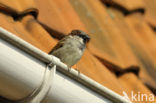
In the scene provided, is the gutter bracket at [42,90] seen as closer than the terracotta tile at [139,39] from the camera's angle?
Yes

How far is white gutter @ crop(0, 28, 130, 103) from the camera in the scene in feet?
6.74

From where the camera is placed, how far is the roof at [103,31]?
2.89 m

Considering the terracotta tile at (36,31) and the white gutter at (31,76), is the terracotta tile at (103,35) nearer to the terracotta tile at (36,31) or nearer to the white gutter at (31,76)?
the terracotta tile at (36,31)

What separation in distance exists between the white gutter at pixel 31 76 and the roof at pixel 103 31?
45 centimetres

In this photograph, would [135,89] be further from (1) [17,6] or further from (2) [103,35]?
(1) [17,6]

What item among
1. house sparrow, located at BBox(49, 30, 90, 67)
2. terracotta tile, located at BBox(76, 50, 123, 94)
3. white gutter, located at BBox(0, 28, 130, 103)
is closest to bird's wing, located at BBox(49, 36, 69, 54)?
house sparrow, located at BBox(49, 30, 90, 67)

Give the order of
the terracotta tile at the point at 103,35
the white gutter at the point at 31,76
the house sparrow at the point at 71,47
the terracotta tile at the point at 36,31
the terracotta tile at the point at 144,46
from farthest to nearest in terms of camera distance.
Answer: the terracotta tile at the point at 144,46, the terracotta tile at the point at 103,35, the house sparrow at the point at 71,47, the terracotta tile at the point at 36,31, the white gutter at the point at 31,76

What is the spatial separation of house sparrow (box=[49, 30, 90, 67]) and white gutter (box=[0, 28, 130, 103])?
679 mm

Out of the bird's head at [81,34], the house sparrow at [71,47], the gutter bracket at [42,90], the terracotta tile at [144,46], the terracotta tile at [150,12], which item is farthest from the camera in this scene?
the terracotta tile at [150,12]

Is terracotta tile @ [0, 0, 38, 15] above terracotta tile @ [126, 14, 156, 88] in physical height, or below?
below

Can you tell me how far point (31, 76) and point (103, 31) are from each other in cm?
170

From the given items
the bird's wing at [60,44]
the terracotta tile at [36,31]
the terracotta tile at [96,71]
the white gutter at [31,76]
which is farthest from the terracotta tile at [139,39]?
the white gutter at [31,76]

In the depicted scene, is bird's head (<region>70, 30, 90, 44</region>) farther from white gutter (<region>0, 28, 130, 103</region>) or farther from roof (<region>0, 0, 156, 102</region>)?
white gutter (<region>0, 28, 130, 103</region>)

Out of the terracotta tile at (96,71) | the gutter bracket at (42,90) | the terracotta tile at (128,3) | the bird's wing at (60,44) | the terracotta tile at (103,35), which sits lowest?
the gutter bracket at (42,90)
